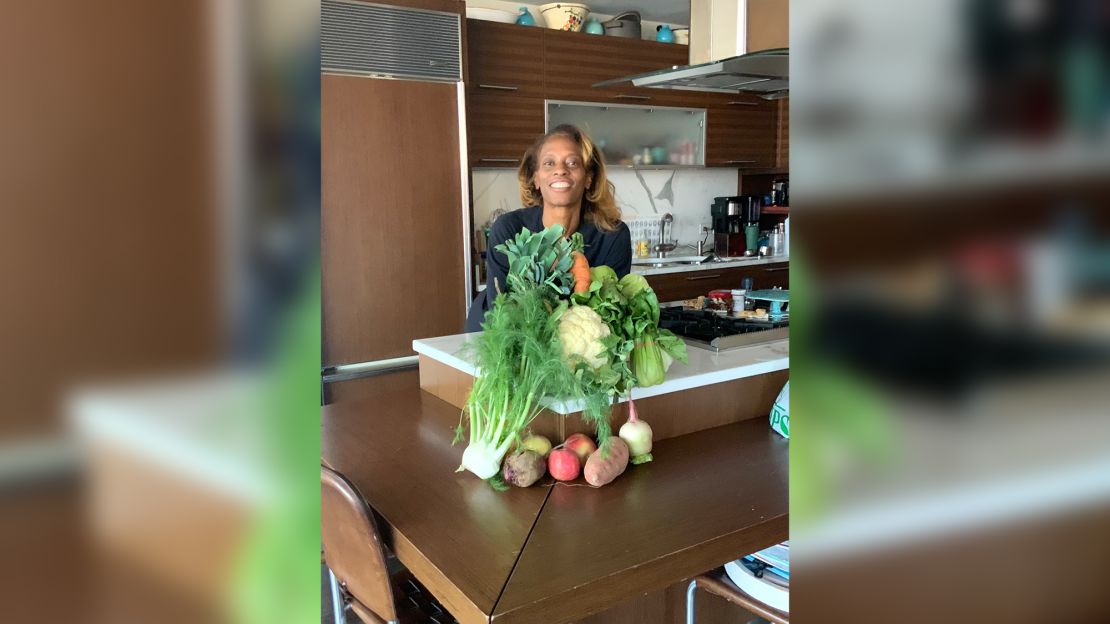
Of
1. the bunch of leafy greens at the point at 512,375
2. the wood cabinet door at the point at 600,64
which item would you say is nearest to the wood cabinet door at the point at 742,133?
the wood cabinet door at the point at 600,64

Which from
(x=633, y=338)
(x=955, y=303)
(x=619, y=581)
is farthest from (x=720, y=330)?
(x=955, y=303)

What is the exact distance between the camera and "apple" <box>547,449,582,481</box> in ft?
4.31

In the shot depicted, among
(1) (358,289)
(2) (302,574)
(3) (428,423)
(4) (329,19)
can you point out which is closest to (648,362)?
(3) (428,423)

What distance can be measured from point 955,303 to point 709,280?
4.27 m

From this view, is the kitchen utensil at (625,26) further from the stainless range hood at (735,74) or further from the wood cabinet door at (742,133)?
the stainless range hood at (735,74)

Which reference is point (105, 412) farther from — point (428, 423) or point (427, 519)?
point (428, 423)

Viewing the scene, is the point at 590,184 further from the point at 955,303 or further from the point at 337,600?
the point at 955,303

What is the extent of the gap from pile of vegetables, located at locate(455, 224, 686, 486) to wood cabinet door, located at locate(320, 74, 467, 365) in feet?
5.69

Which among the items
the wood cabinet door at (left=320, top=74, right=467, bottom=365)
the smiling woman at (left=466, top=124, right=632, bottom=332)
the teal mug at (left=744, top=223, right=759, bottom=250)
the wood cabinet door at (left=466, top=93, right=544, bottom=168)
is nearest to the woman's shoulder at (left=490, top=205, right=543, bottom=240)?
the smiling woman at (left=466, top=124, right=632, bottom=332)

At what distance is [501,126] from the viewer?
3.71m

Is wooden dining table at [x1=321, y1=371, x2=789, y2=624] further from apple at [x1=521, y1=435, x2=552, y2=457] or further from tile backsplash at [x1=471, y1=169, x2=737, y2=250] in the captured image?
tile backsplash at [x1=471, y1=169, x2=737, y2=250]

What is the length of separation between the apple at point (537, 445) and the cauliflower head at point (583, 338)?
154 mm

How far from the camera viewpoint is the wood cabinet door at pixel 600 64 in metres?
3.82

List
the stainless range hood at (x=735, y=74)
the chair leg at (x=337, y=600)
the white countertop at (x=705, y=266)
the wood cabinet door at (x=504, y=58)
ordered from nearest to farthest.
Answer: the chair leg at (x=337, y=600), the stainless range hood at (x=735, y=74), the wood cabinet door at (x=504, y=58), the white countertop at (x=705, y=266)
